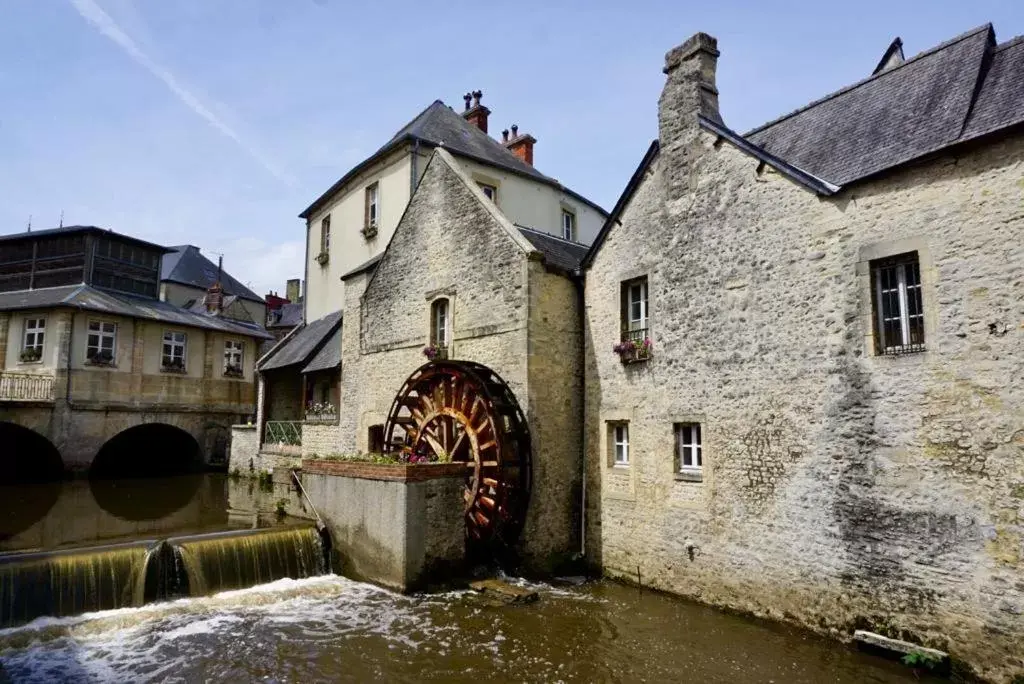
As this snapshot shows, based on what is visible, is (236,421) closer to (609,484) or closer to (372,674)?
(609,484)

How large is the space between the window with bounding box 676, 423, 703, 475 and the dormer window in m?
11.5

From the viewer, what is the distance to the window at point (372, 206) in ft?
58.3

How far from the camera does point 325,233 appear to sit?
2052cm

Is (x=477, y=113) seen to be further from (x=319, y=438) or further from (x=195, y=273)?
(x=195, y=273)

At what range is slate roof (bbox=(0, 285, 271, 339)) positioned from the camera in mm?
19969

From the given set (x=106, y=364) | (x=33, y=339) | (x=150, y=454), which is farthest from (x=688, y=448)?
(x=150, y=454)

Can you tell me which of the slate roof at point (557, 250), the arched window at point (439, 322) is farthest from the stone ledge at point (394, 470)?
the slate roof at point (557, 250)

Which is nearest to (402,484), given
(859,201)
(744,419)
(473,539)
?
(473,539)

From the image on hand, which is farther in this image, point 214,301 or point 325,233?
point 214,301

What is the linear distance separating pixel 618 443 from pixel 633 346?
5.11 ft

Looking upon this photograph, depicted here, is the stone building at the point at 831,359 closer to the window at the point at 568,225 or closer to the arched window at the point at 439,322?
the arched window at the point at 439,322

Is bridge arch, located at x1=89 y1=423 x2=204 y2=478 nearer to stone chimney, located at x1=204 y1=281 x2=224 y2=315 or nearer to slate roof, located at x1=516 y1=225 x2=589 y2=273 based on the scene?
stone chimney, located at x1=204 y1=281 x2=224 y2=315

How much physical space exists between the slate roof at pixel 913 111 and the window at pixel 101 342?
807 inches

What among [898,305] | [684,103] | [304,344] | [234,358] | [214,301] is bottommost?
[898,305]
